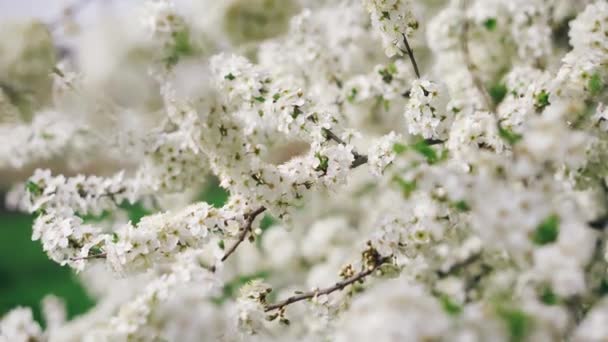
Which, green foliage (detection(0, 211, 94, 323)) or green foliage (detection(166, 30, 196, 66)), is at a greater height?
green foliage (detection(0, 211, 94, 323))

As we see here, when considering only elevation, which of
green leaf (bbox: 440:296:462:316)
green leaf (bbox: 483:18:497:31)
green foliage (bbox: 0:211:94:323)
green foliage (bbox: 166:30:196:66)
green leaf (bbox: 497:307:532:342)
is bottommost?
green leaf (bbox: 497:307:532:342)

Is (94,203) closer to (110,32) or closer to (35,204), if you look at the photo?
(35,204)

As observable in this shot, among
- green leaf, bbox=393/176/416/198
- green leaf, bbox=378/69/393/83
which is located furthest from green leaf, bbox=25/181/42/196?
green leaf, bbox=393/176/416/198

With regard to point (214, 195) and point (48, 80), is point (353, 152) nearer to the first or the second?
point (48, 80)

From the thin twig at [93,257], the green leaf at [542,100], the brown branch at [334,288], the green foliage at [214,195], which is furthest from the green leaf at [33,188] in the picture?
the green leaf at [542,100]

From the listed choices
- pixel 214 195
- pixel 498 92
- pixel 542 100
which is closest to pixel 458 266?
pixel 498 92

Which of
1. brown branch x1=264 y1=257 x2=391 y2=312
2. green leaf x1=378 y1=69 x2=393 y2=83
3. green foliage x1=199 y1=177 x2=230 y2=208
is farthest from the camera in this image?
green leaf x1=378 y1=69 x2=393 y2=83

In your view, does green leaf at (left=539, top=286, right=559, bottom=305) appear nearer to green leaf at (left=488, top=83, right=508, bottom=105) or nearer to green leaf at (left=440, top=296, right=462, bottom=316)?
green leaf at (left=440, top=296, right=462, bottom=316)

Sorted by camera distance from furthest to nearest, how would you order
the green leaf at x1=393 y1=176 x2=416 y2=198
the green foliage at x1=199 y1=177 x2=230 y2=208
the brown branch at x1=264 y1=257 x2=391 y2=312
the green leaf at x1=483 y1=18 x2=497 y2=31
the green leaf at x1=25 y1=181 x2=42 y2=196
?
the green leaf at x1=483 y1=18 x2=497 y2=31
the green foliage at x1=199 y1=177 x2=230 y2=208
the green leaf at x1=25 y1=181 x2=42 y2=196
the brown branch at x1=264 y1=257 x2=391 y2=312
the green leaf at x1=393 y1=176 x2=416 y2=198
